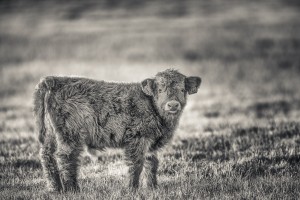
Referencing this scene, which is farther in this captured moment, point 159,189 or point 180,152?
point 180,152

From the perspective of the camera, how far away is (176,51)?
3450cm

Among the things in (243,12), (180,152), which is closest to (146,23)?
(243,12)

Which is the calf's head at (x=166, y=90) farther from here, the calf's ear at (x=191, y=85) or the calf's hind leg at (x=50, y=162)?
the calf's hind leg at (x=50, y=162)

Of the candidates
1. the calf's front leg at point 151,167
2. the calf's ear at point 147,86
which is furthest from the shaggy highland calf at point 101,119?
the calf's front leg at point 151,167

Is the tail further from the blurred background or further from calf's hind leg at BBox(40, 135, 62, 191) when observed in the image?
the blurred background

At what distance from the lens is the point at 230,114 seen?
17.0 meters

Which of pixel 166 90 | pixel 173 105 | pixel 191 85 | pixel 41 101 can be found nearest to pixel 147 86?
pixel 166 90

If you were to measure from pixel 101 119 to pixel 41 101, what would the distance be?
98 centimetres

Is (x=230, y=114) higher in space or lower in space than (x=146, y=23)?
lower

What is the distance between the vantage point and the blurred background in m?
18.6

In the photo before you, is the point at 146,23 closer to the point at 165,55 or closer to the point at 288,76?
the point at 165,55

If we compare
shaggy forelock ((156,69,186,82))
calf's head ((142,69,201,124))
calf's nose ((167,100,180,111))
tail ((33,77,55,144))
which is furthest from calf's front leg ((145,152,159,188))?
tail ((33,77,55,144))

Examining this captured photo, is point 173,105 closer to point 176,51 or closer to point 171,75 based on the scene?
point 171,75

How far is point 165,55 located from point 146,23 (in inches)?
606
